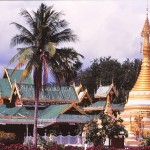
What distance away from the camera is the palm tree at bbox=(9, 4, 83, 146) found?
3472 centimetres

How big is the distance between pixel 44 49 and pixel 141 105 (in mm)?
12791

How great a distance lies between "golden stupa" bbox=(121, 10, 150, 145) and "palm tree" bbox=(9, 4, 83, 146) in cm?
867

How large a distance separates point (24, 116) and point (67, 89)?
8368 millimetres

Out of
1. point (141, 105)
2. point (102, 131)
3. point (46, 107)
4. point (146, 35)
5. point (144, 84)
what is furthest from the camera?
point (46, 107)

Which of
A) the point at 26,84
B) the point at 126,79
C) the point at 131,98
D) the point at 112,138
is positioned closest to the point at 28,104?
the point at 26,84

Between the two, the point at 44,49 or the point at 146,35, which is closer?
the point at 44,49

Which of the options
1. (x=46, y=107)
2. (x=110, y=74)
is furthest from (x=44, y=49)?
(x=110, y=74)

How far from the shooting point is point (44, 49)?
35.4m

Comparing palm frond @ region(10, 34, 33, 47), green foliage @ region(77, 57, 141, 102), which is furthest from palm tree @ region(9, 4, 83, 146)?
green foliage @ region(77, 57, 141, 102)

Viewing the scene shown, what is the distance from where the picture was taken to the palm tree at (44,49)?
34.7m

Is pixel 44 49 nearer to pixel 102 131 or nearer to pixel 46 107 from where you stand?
pixel 102 131

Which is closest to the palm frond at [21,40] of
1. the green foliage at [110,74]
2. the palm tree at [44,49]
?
the palm tree at [44,49]

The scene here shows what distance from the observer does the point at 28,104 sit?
53969mm

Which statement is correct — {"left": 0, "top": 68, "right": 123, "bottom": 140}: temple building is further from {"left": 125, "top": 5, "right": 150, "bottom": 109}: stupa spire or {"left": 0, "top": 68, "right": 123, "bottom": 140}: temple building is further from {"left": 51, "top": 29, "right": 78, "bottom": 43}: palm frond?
{"left": 51, "top": 29, "right": 78, "bottom": 43}: palm frond
